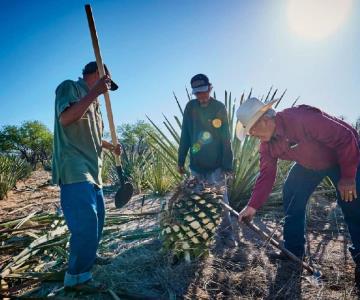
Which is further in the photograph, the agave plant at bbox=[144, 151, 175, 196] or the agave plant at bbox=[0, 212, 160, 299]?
the agave plant at bbox=[144, 151, 175, 196]

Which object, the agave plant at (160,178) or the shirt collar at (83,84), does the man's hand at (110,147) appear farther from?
the agave plant at (160,178)

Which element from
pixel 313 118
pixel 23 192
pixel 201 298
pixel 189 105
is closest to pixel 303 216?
pixel 313 118

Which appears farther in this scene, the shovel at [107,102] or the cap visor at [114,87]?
the cap visor at [114,87]

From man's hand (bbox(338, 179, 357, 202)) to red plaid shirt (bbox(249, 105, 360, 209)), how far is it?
0.04 m

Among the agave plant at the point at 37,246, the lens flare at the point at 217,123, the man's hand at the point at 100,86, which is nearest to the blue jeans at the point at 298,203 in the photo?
the lens flare at the point at 217,123

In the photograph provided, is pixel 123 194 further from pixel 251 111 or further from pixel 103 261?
Answer: pixel 251 111

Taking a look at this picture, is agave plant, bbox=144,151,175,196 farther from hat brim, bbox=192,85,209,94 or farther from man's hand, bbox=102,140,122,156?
man's hand, bbox=102,140,122,156

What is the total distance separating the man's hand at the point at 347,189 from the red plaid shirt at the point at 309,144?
4cm

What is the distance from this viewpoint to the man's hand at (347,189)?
7.07ft

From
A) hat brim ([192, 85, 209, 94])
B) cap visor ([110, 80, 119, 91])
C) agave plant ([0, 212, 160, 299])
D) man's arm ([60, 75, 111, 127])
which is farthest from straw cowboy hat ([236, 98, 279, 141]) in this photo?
agave plant ([0, 212, 160, 299])

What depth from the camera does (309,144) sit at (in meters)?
2.32

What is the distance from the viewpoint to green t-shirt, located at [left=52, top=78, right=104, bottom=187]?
1.94 meters

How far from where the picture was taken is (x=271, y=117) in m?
2.38

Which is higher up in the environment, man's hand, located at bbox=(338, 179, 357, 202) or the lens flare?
the lens flare
